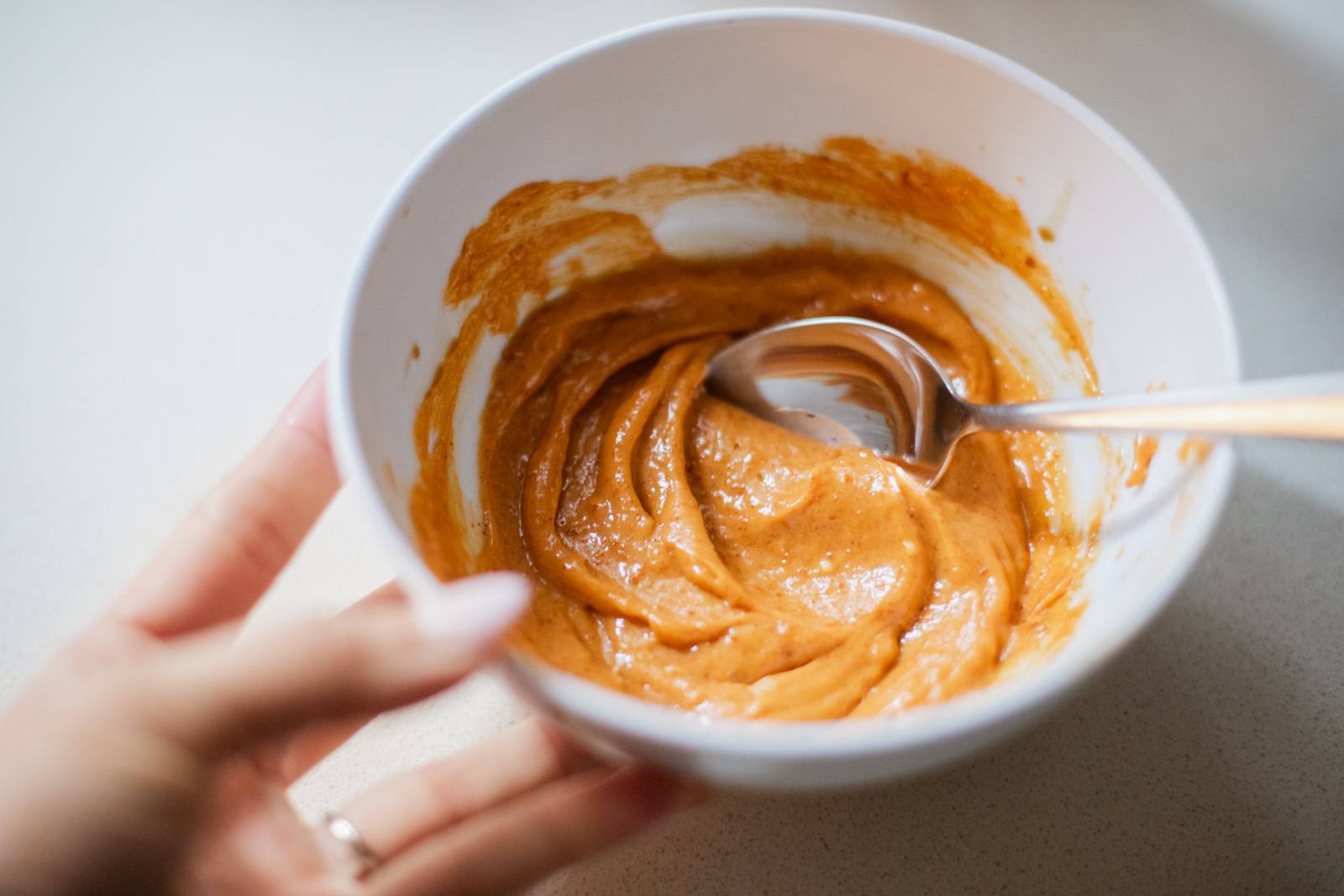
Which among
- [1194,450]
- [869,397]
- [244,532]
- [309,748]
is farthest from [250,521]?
[1194,450]

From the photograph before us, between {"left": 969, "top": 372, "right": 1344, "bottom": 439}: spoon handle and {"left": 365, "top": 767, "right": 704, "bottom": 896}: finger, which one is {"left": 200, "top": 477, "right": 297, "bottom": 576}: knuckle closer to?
{"left": 365, "top": 767, "right": 704, "bottom": 896}: finger

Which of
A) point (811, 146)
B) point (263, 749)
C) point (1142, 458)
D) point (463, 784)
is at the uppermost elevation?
point (811, 146)

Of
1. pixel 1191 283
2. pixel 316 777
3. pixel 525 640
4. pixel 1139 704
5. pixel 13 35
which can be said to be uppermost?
pixel 13 35

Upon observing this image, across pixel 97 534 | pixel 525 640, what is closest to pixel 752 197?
pixel 525 640

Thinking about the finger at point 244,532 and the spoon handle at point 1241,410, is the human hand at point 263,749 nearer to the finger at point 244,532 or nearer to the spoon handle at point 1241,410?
the finger at point 244,532

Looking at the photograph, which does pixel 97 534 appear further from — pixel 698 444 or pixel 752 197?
pixel 752 197

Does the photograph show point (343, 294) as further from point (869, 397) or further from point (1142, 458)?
point (1142, 458)
